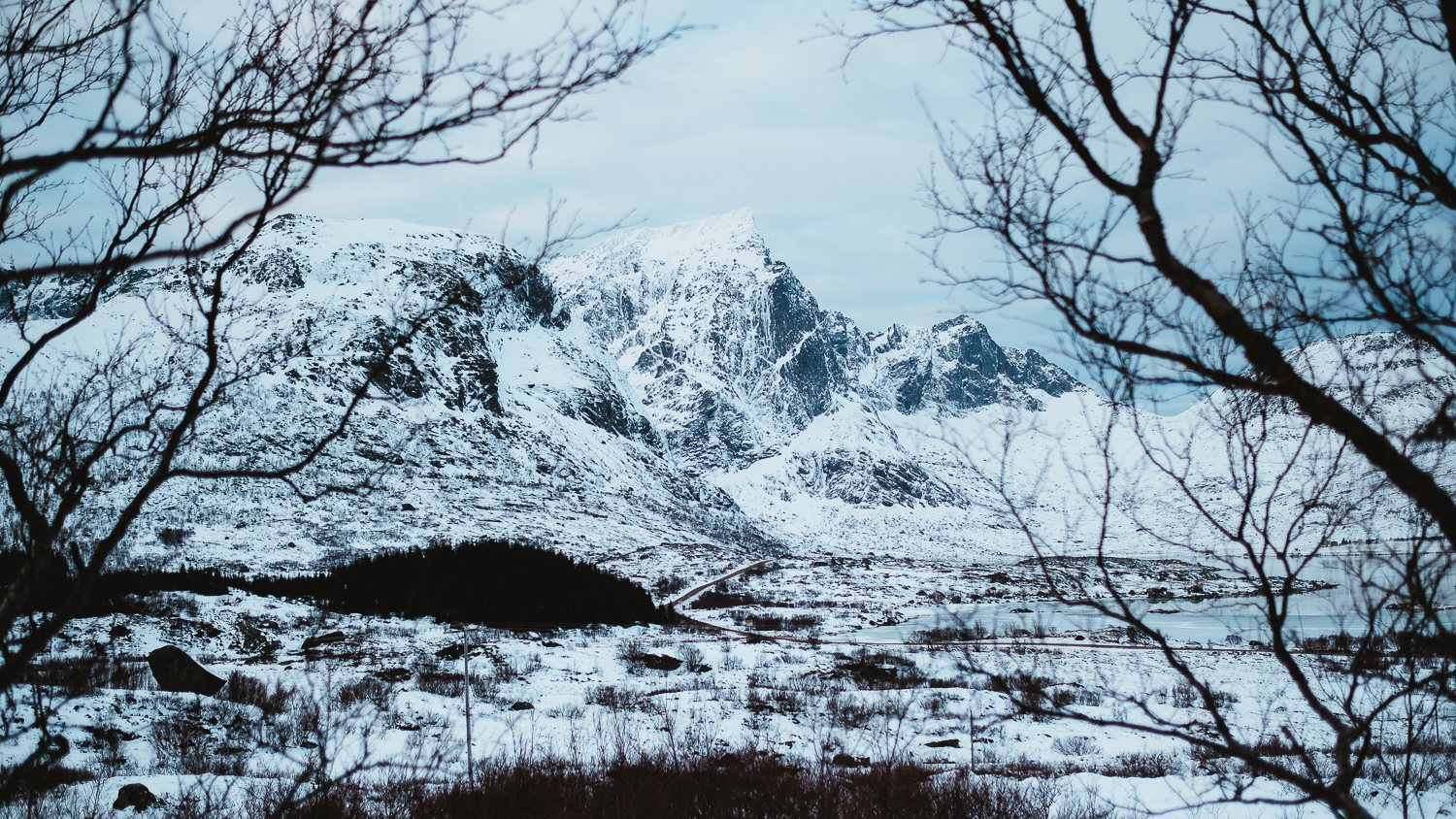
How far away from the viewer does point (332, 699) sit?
12.9 metres

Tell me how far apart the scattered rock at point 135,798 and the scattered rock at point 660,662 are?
13.1 m

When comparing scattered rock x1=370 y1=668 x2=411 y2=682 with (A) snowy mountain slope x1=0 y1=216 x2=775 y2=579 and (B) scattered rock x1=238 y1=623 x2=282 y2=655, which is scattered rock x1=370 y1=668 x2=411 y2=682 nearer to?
(B) scattered rock x1=238 y1=623 x2=282 y2=655

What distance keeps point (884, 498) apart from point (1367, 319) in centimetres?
19479

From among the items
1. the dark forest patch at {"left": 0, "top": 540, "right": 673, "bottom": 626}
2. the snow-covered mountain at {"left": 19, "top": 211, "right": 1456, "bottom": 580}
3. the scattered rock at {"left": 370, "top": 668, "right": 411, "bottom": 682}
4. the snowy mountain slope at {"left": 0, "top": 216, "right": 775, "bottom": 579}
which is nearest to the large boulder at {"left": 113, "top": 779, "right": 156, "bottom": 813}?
the snowy mountain slope at {"left": 0, "top": 216, "right": 775, "bottom": 579}

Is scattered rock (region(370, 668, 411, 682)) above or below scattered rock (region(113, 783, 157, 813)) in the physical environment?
below

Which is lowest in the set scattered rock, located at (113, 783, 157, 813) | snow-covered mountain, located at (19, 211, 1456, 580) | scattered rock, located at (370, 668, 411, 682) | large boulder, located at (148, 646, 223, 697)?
scattered rock, located at (370, 668, 411, 682)

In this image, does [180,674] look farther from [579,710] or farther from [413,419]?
[413,419]

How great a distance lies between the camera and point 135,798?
674 centimetres

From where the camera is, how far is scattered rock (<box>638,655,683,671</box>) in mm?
19219

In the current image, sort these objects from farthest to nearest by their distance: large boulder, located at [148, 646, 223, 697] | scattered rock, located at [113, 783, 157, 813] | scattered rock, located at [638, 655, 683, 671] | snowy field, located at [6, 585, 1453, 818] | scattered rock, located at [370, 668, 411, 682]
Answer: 1. scattered rock, located at [638, 655, 683, 671]
2. scattered rock, located at [370, 668, 411, 682]
3. large boulder, located at [148, 646, 223, 697]
4. snowy field, located at [6, 585, 1453, 818]
5. scattered rock, located at [113, 783, 157, 813]

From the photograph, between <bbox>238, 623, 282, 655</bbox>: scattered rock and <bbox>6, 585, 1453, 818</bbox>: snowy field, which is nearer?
<bbox>6, 585, 1453, 818</bbox>: snowy field

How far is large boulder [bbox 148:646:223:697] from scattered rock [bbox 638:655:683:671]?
373 inches

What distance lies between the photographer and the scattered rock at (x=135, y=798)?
261 inches

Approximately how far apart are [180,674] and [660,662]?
1030cm
